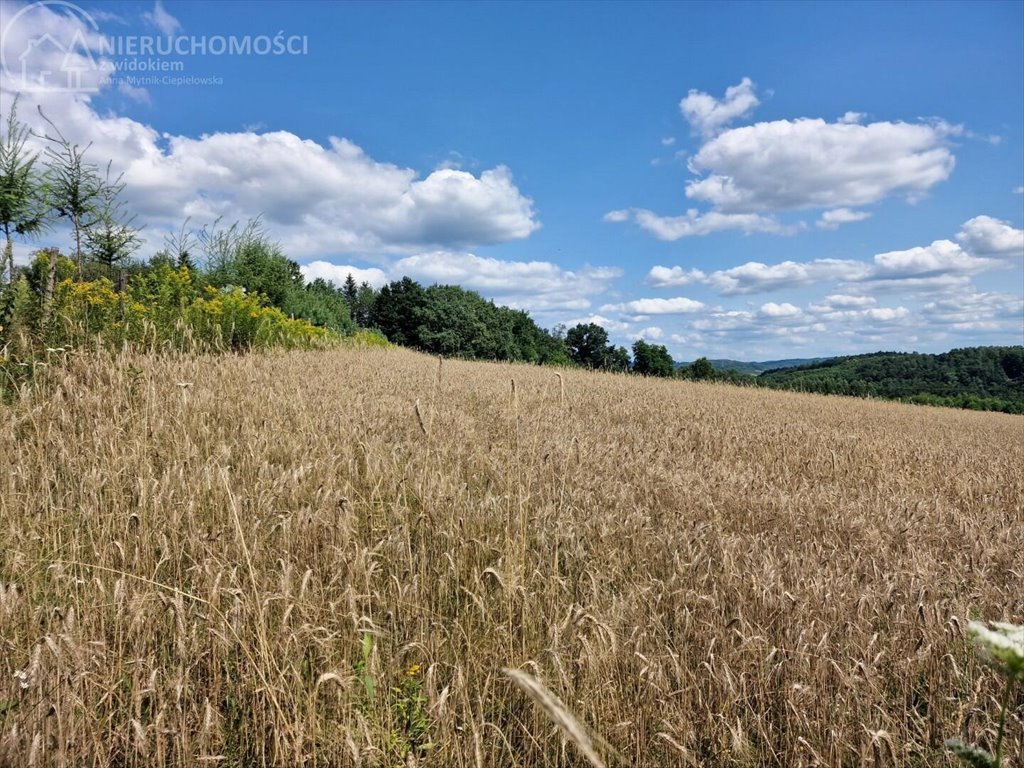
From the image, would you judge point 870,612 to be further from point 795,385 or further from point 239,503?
point 795,385

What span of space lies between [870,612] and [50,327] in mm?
8681

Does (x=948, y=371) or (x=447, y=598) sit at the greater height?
(x=948, y=371)

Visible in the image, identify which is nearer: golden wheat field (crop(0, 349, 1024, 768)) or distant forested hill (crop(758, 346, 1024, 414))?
golden wheat field (crop(0, 349, 1024, 768))

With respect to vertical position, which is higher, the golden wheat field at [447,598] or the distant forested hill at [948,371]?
the distant forested hill at [948,371]

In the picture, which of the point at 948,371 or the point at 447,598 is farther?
the point at 948,371

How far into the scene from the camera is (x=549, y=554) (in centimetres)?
317

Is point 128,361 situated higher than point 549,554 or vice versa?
point 128,361

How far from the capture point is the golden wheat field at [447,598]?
6.05ft

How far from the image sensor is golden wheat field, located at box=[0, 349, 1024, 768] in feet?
6.05

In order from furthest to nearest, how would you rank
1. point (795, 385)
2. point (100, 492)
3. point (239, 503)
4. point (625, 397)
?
point (795, 385), point (625, 397), point (100, 492), point (239, 503)

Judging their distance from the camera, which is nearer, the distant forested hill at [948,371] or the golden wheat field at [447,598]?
the golden wheat field at [447,598]

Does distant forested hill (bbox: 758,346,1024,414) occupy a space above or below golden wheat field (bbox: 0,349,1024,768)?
above

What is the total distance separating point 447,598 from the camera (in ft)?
8.71

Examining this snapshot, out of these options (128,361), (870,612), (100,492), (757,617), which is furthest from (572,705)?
(128,361)
